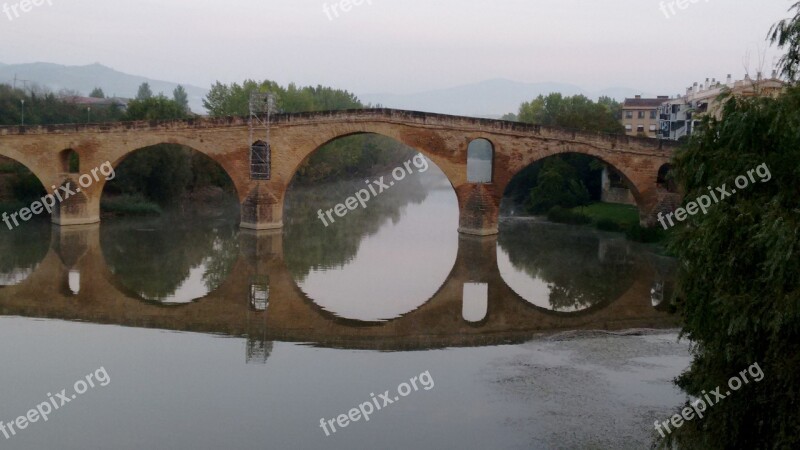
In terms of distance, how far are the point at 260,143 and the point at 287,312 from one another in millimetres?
11213

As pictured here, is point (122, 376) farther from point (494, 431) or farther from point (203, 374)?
point (494, 431)

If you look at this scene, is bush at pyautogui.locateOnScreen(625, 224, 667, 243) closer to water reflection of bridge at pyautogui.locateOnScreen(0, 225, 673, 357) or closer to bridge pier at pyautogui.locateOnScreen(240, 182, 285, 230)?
water reflection of bridge at pyautogui.locateOnScreen(0, 225, 673, 357)

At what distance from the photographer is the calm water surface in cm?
825

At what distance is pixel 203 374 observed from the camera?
9.78 meters

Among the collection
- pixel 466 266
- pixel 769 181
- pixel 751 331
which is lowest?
pixel 466 266

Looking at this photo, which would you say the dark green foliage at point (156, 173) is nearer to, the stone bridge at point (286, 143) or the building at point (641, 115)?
the stone bridge at point (286, 143)

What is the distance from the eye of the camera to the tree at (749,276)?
5621 mm

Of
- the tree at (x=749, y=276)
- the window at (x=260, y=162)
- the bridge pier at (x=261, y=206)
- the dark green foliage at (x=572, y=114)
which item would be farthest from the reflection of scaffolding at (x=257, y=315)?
the dark green foliage at (x=572, y=114)

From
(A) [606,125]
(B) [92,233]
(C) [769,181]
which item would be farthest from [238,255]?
(A) [606,125]

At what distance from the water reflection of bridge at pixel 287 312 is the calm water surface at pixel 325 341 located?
0.06 m

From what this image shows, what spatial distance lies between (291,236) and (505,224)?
8.61 meters

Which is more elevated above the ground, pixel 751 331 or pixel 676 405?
pixel 751 331

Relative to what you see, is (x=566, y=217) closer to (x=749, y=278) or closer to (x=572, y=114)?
(x=572, y=114)

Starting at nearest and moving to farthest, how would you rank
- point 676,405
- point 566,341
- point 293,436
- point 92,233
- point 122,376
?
point 293,436, point 676,405, point 122,376, point 566,341, point 92,233
